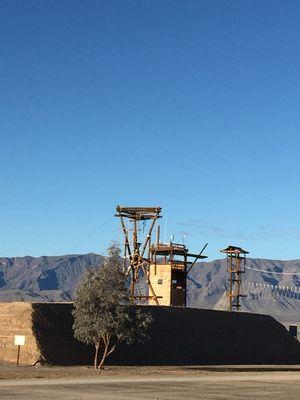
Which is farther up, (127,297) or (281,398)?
(127,297)

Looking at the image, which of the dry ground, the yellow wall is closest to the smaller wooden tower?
the yellow wall

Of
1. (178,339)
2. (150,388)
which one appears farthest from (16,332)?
(150,388)

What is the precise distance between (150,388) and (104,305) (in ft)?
50.4

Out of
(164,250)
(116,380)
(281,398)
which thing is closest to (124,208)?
(164,250)

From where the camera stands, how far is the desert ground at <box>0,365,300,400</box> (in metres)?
35.3

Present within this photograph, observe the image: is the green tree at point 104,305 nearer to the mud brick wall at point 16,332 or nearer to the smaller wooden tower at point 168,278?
the mud brick wall at point 16,332

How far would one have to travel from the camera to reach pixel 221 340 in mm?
72500

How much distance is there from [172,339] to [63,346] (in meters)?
12.7

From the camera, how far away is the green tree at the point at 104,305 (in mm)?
54750

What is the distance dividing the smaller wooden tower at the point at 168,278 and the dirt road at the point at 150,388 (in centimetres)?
3227

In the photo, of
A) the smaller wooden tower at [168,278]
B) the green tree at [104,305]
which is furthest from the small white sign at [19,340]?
the smaller wooden tower at [168,278]

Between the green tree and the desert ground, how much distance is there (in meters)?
2.84

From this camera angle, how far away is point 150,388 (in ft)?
131

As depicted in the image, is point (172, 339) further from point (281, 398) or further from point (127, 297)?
point (281, 398)
